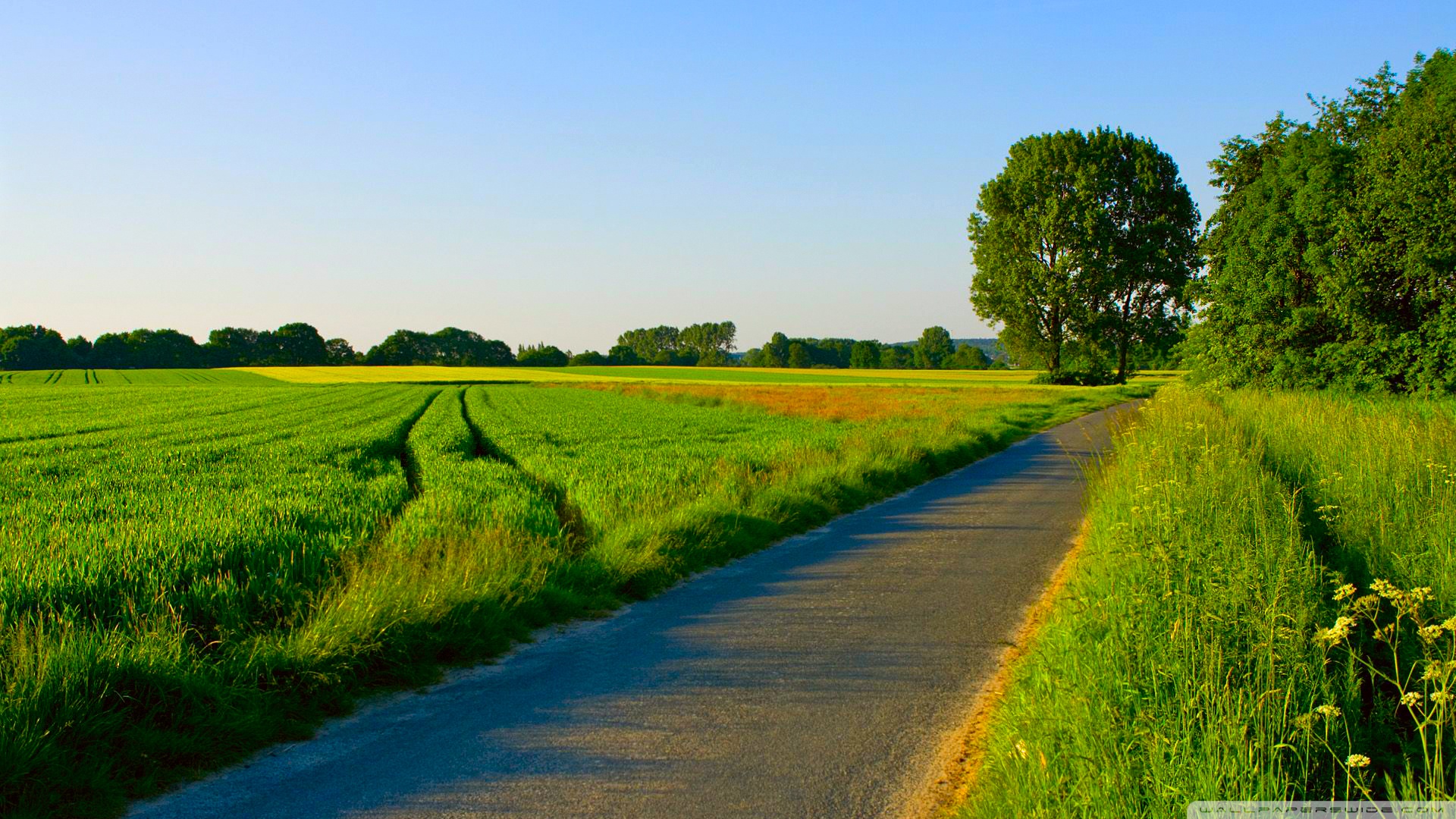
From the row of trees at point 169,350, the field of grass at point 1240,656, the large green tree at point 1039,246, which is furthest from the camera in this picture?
the row of trees at point 169,350

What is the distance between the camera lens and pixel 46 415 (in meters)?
35.4

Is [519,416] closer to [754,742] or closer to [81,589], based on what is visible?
[81,589]

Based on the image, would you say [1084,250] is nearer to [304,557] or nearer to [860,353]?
[304,557]

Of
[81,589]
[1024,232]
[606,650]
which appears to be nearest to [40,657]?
[81,589]

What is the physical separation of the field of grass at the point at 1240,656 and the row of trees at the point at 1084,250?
158 feet

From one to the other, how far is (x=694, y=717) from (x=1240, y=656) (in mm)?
2910

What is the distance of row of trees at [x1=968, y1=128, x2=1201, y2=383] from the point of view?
180ft

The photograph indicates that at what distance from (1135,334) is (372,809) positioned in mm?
61344

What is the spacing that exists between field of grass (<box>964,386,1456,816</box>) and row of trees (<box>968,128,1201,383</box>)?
4829cm

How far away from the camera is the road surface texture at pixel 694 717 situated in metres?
4.10

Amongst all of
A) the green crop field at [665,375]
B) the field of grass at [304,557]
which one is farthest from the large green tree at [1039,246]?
the field of grass at [304,557]

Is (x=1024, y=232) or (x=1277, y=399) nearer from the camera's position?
(x=1277, y=399)

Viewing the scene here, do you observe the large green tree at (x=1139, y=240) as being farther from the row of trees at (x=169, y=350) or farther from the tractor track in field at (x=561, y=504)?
the row of trees at (x=169, y=350)

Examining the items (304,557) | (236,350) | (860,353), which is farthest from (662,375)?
(304,557)
